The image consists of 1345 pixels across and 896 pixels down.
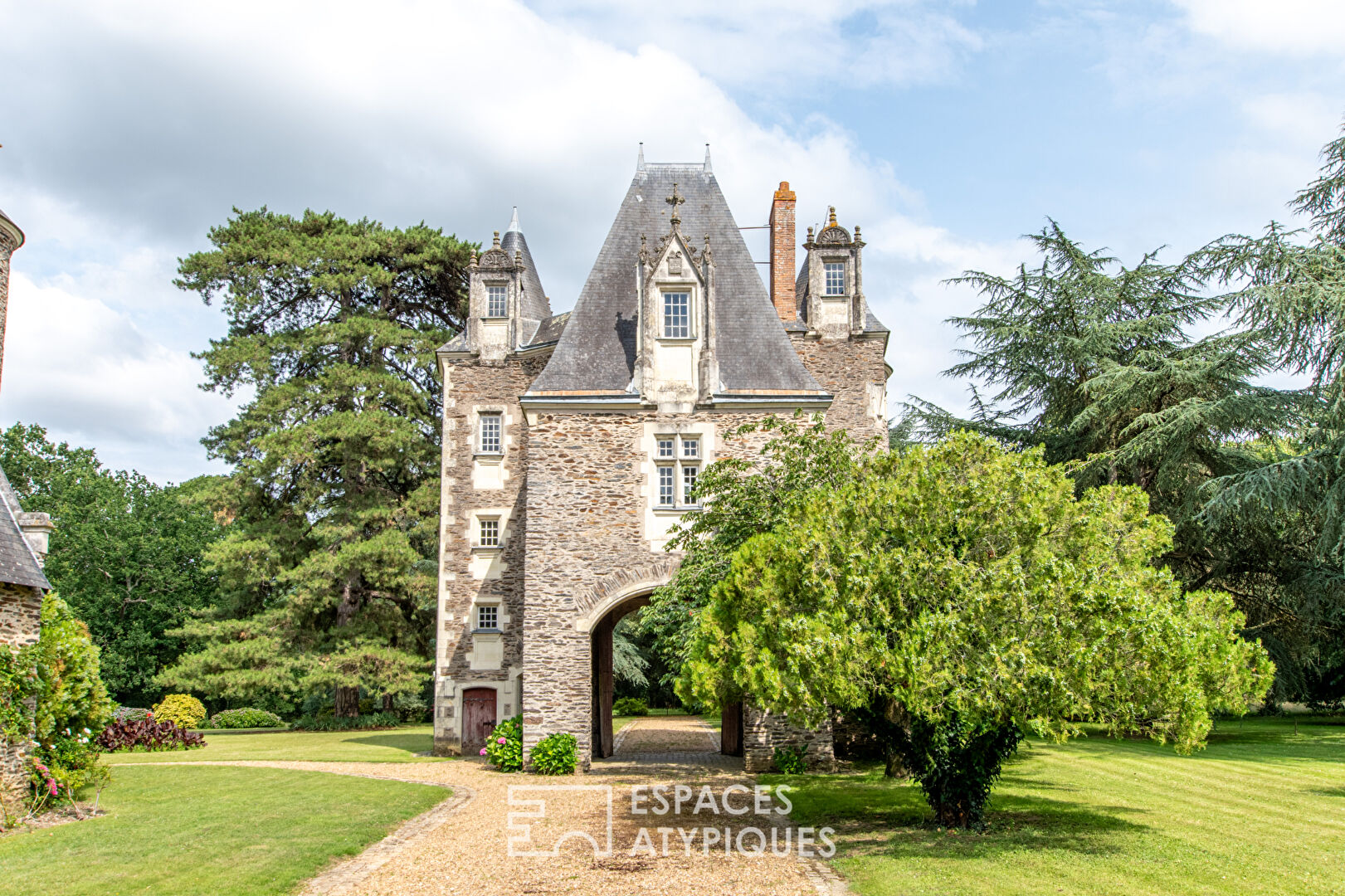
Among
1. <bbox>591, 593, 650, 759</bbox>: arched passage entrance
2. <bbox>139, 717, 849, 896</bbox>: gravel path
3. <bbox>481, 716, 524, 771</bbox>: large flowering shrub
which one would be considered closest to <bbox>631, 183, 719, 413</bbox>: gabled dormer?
<bbox>591, 593, 650, 759</bbox>: arched passage entrance

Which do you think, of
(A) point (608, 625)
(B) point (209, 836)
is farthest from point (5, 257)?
(A) point (608, 625)

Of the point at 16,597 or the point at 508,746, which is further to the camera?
the point at 508,746

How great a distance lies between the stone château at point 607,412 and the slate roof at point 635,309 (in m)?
0.04

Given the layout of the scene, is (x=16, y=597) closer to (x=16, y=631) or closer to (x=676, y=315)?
(x=16, y=631)

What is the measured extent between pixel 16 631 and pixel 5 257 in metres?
6.52

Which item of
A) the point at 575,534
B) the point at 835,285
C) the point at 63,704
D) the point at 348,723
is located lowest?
the point at 348,723

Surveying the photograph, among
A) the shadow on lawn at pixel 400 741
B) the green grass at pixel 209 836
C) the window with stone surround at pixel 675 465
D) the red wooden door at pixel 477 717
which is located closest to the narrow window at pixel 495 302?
the window with stone surround at pixel 675 465

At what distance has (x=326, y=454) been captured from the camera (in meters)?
34.5

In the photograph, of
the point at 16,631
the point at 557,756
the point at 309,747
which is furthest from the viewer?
the point at 309,747

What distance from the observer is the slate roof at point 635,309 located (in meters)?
21.3

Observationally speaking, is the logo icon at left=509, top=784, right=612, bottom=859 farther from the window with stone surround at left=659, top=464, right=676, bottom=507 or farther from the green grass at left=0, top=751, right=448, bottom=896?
the window with stone surround at left=659, top=464, right=676, bottom=507

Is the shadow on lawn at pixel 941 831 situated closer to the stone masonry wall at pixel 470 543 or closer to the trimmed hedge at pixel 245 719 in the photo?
the stone masonry wall at pixel 470 543

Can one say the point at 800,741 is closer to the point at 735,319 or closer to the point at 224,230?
the point at 735,319

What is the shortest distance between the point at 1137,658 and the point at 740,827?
573 cm
